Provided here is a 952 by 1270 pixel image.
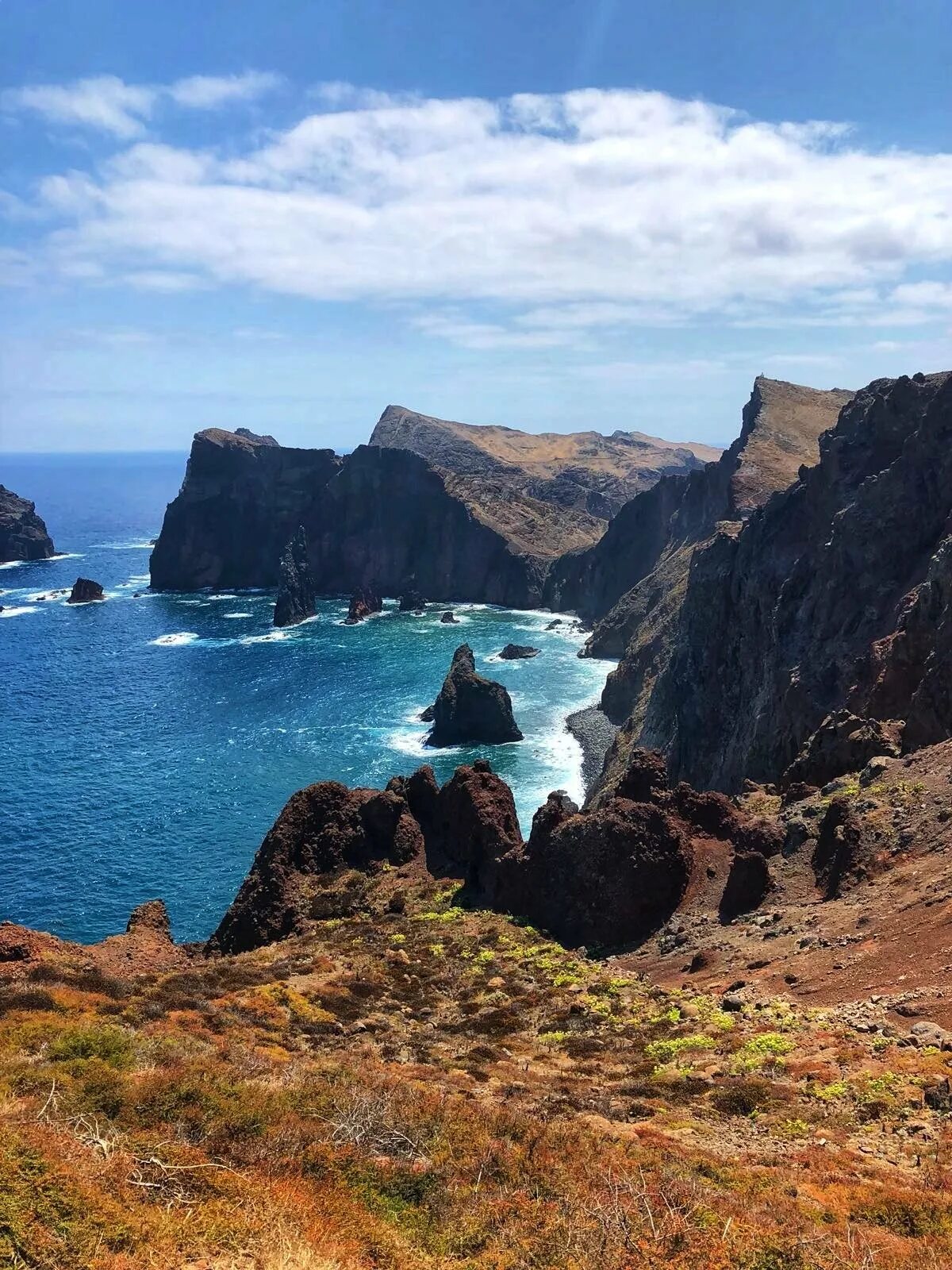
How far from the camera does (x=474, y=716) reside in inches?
4173

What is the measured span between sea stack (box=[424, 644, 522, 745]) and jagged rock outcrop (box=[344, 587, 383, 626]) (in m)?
76.1

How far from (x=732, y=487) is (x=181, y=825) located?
7680cm

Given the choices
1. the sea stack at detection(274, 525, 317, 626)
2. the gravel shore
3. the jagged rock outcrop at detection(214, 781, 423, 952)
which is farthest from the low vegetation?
the sea stack at detection(274, 525, 317, 626)

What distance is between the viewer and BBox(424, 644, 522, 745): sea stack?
347 feet

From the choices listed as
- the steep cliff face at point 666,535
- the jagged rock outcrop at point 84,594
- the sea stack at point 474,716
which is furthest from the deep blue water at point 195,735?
the steep cliff face at point 666,535

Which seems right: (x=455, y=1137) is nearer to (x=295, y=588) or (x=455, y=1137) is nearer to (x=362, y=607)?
(x=295, y=588)

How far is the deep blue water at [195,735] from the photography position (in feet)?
235

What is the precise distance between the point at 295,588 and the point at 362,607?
14.7 meters

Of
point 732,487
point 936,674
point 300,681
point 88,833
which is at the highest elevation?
point 732,487

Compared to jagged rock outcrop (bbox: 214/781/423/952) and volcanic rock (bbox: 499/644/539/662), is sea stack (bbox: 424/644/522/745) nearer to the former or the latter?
volcanic rock (bbox: 499/644/539/662)

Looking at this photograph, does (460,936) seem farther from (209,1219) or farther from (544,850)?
(209,1219)

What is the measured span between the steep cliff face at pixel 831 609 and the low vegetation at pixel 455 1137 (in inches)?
828

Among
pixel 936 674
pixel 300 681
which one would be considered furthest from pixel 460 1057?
pixel 300 681

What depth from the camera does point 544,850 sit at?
3900 cm
